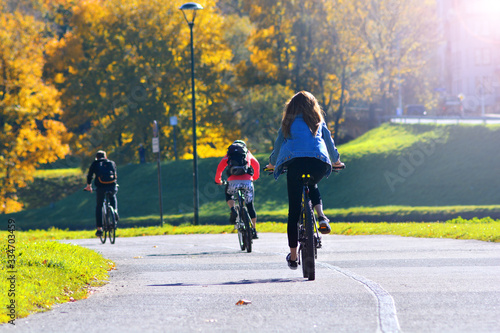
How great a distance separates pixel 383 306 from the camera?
6762 millimetres

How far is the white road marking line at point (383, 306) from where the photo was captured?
19.2 feet

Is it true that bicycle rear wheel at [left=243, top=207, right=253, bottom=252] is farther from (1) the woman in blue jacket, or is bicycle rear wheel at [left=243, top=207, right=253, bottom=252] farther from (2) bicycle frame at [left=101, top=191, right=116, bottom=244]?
(2) bicycle frame at [left=101, top=191, right=116, bottom=244]

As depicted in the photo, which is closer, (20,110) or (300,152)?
(300,152)

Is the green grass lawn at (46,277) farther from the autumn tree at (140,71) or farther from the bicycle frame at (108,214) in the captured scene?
the autumn tree at (140,71)

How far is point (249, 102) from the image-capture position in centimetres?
5131

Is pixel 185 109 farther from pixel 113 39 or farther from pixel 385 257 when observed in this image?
pixel 385 257

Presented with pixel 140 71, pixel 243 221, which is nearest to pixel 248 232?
pixel 243 221

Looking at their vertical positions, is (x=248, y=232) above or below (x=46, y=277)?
above

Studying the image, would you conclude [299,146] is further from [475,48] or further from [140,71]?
[475,48]

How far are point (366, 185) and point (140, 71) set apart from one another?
15.5 m

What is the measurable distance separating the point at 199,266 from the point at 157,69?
38122mm

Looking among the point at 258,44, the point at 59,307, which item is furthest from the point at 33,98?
the point at 59,307

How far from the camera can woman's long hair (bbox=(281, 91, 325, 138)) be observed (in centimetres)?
860

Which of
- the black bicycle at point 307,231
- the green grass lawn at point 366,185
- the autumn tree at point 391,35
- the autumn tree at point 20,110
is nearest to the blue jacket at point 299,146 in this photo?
the black bicycle at point 307,231
